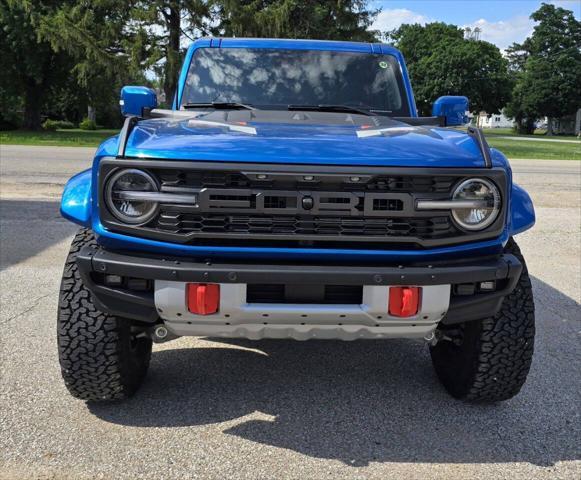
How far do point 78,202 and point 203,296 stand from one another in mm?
864

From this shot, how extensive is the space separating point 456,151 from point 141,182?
53.5 inches

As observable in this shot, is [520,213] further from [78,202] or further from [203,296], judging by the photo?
[78,202]

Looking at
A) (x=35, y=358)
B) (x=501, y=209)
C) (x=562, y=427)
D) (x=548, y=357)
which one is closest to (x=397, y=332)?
(x=501, y=209)

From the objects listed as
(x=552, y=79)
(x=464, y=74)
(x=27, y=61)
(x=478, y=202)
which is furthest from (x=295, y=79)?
(x=552, y=79)

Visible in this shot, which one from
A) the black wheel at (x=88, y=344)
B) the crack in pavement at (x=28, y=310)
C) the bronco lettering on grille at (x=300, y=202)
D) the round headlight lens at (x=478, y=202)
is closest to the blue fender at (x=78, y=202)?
the black wheel at (x=88, y=344)

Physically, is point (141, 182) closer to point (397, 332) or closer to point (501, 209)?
point (397, 332)

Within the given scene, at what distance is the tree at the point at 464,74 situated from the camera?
210 ft

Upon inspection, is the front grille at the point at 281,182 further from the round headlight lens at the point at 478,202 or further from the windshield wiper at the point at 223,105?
the windshield wiper at the point at 223,105

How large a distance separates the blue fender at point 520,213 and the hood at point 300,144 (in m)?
0.43

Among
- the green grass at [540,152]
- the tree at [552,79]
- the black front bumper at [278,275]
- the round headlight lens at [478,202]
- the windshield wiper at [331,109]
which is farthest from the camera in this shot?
the tree at [552,79]

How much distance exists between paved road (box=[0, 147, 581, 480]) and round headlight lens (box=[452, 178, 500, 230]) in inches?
40.7

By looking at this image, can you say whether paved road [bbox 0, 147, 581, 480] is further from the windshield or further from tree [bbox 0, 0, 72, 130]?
tree [bbox 0, 0, 72, 130]

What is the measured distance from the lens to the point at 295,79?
4230 mm

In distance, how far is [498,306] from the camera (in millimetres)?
2674
